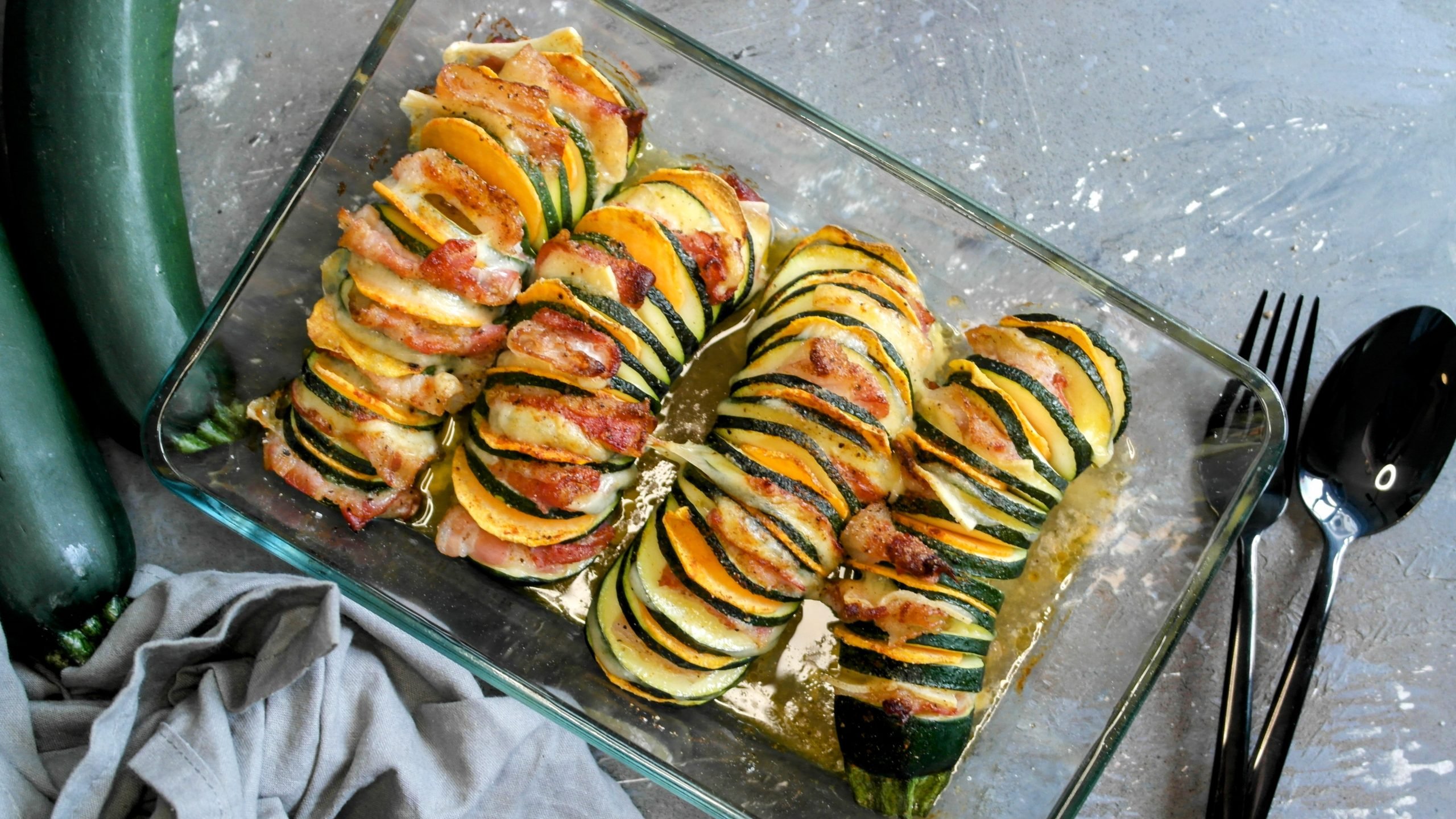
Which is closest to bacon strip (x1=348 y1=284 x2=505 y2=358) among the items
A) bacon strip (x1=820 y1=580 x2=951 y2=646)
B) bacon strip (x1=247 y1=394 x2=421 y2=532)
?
bacon strip (x1=247 y1=394 x2=421 y2=532)

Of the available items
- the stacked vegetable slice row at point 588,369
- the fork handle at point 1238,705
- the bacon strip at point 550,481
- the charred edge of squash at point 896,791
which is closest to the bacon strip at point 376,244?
the stacked vegetable slice row at point 588,369

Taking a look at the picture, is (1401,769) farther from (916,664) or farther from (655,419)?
(655,419)

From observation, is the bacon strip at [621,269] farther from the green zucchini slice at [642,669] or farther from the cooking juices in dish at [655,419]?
the green zucchini slice at [642,669]

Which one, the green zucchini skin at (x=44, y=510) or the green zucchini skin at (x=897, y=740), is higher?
the green zucchini skin at (x=897, y=740)

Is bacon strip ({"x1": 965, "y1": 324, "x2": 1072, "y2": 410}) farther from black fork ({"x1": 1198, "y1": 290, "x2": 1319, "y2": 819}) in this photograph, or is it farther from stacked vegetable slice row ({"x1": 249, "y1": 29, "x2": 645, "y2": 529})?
stacked vegetable slice row ({"x1": 249, "y1": 29, "x2": 645, "y2": 529})

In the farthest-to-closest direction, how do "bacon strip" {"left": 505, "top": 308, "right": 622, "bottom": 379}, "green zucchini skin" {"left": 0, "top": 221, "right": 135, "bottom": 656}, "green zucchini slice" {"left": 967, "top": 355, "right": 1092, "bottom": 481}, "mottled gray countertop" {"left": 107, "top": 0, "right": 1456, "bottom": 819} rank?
"mottled gray countertop" {"left": 107, "top": 0, "right": 1456, "bottom": 819} → "green zucchini skin" {"left": 0, "top": 221, "right": 135, "bottom": 656} → "green zucchini slice" {"left": 967, "top": 355, "right": 1092, "bottom": 481} → "bacon strip" {"left": 505, "top": 308, "right": 622, "bottom": 379}

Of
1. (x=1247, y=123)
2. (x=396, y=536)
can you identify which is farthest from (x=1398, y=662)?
(x=396, y=536)
